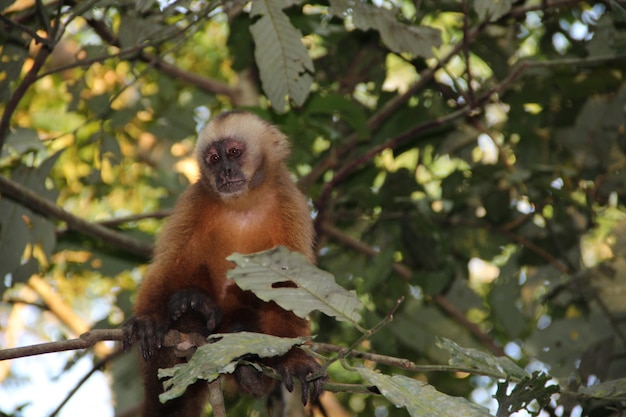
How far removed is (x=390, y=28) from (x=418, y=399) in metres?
2.58

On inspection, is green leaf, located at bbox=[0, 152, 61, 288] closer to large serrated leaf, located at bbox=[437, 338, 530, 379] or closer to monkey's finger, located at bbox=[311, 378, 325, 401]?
monkey's finger, located at bbox=[311, 378, 325, 401]

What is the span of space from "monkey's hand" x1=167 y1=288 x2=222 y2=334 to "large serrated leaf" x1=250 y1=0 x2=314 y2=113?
1206 mm

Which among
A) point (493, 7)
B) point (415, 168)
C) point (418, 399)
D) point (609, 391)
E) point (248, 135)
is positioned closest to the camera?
point (418, 399)

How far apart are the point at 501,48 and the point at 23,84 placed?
349 centimetres

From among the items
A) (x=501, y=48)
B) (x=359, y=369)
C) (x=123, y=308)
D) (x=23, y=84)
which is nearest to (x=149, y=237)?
(x=123, y=308)

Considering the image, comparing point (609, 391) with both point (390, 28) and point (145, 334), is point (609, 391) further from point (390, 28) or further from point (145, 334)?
point (390, 28)

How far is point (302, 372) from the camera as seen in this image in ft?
12.9

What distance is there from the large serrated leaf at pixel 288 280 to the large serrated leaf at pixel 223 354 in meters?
0.15

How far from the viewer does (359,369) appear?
2.64 metres

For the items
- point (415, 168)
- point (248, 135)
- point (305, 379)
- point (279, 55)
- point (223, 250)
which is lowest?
point (415, 168)

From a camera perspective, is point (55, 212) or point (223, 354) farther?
point (55, 212)

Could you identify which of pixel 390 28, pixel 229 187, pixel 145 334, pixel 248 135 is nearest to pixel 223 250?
pixel 229 187

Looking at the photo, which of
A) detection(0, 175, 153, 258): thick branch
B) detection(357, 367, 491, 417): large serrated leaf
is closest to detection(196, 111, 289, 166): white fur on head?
detection(0, 175, 153, 258): thick branch

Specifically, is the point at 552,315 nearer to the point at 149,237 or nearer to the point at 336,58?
the point at 336,58
